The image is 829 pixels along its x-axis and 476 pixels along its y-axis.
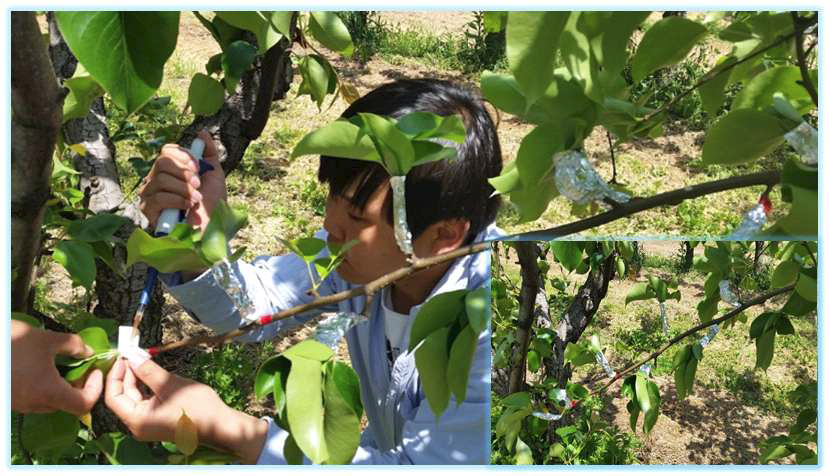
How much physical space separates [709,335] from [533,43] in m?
0.36

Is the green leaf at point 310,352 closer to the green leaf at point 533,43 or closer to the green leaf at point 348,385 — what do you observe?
the green leaf at point 348,385

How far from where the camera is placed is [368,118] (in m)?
0.56

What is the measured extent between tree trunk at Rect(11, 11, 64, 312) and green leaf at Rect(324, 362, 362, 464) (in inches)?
12.0

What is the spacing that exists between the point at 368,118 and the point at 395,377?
16.9 inches

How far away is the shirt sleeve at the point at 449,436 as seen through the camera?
677mm

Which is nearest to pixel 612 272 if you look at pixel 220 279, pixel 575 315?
pixel 575 315

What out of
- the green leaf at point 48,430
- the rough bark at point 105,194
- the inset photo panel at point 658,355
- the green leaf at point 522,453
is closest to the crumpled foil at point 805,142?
the inset photo panel at point 658,355

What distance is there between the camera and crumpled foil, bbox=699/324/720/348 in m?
Answer: 0.70

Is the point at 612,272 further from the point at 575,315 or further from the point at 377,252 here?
the point at 377,252

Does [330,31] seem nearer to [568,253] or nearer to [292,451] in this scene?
[568,253]

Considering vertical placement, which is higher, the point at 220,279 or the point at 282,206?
the point at 220,279

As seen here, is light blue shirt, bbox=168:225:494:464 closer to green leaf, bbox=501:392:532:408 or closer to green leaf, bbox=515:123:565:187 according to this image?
green leaf, bbox=501:392:532:408

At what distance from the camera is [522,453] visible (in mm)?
712

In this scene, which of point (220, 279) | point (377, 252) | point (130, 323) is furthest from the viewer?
point (130, 323)
